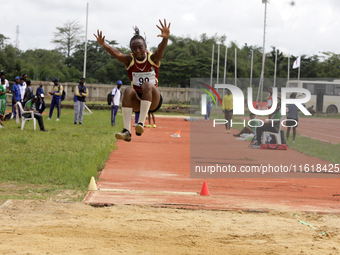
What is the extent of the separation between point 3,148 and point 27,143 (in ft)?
3.24

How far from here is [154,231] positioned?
568cm

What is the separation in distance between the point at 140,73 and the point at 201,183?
166 inches

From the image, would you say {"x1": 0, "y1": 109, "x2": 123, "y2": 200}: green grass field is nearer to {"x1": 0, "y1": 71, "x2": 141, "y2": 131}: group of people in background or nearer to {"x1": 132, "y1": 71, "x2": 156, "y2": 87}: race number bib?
{"x1": 0, "y1": 71, "x2": 141, "y2": 131}: group of people in background

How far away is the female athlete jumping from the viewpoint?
579 cm

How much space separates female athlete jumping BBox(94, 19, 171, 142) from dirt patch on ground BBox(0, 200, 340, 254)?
4.56ft

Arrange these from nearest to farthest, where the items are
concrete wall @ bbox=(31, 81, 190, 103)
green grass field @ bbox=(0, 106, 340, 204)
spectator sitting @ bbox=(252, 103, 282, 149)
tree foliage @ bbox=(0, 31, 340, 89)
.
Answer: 1. green grass field @ bbox=(0, 106, 340, 204)
2. spectator sitting @ bbox=(252, 103, 282, 149)
3. concrete wall @ bbox=(31, 81, 190, 103)
4. tree foliage @ bbox=(0, 31, 340, 89)

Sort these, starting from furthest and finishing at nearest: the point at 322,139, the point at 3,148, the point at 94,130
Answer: the point at 322,139 < the point at 94,130 < the point at 3,148

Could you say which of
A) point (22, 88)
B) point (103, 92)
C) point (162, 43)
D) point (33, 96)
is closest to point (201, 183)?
point (162, 43)

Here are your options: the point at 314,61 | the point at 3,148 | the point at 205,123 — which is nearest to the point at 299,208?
the point at 3,148

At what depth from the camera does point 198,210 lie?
7027mm

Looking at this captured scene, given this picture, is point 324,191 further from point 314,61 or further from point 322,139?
point 314,61

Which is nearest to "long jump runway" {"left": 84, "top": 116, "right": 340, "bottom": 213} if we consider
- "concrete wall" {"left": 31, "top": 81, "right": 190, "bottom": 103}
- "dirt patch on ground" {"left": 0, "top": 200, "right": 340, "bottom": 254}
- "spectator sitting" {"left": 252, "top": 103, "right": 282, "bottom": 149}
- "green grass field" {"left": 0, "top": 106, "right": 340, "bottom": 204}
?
"green grass field" {"left": 0, "top": 106, "right": 340, "bottom": 204}

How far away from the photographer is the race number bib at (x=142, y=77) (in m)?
6.04

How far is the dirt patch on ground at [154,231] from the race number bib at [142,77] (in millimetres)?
2161
